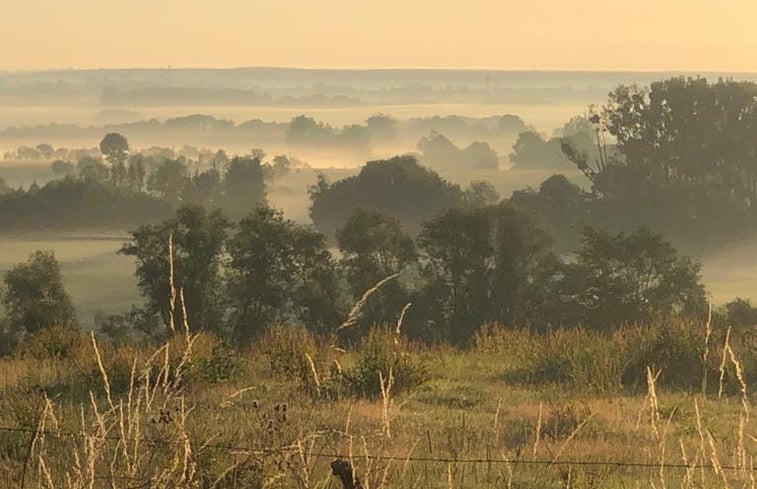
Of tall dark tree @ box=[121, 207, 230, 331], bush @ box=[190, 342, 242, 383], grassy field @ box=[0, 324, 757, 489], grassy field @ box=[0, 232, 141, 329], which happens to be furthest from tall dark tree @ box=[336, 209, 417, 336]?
bush @ box=[190, 342, 242, 383]

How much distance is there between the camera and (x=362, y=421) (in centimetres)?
927

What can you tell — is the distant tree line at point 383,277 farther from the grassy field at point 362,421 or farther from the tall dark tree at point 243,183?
the tall dark tree at point 243,183

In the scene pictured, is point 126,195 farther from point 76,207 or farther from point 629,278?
point 629,278

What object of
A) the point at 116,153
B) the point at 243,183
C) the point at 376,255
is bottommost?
the point at 376,255

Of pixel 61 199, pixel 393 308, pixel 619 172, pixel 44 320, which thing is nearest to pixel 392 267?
pixel 393 308

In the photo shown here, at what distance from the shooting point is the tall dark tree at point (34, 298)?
3544 centimetres

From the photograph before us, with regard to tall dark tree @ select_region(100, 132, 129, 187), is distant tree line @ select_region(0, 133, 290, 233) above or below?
below

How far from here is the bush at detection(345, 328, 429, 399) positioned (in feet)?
36.8

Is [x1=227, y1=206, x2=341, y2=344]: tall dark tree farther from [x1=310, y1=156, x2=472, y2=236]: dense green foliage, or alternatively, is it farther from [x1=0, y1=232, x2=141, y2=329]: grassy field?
[x1=310, y1=156, x2=472, y2=236]: dense green foliage

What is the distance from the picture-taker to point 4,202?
94312 millimetres

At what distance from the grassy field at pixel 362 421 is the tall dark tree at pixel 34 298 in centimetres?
2107

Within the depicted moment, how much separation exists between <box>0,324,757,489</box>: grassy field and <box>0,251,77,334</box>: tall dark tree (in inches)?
830

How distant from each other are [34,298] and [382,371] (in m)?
28.6

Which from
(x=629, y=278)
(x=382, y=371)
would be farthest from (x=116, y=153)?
(x=382, y=371)
